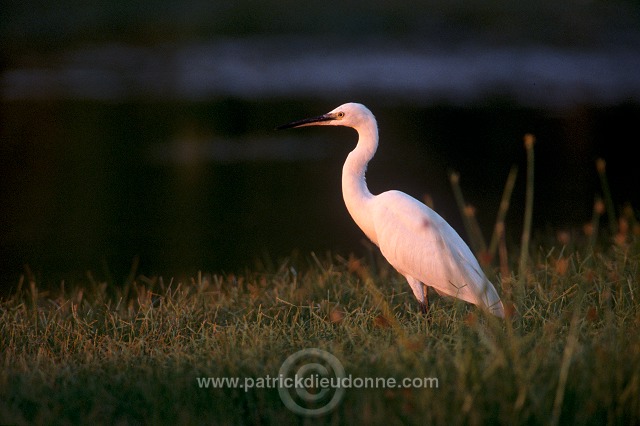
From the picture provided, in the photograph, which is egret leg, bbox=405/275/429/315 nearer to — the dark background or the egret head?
the egret head

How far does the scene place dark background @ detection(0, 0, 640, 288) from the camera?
1270 cm

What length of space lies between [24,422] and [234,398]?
31.2 inches

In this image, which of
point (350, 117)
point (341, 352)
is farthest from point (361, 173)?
point (341, 352)

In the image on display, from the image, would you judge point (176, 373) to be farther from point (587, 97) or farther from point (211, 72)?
point (211, 72)

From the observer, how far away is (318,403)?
367 cm

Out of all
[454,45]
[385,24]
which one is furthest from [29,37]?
[454,45]

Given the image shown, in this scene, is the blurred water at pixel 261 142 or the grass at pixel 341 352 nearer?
the grass at pixel 341 352

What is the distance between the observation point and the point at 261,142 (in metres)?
17.9

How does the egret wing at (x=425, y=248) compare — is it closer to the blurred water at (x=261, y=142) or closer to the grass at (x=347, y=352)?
the grass at (x=347, y=352)

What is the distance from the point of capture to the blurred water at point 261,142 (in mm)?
12500

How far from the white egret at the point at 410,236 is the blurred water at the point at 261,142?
1.79 m

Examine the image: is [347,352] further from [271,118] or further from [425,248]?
[271,118]

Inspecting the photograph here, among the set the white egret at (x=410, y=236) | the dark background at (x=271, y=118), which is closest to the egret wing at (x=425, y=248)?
the white egret at (x=410, y=236)

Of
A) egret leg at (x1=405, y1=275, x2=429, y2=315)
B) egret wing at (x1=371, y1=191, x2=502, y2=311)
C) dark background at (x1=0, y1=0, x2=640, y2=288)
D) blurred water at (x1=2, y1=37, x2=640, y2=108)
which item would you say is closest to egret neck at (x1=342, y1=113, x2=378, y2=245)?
egret wing at (x1=371, y1=191, x2=502, y2=311)
